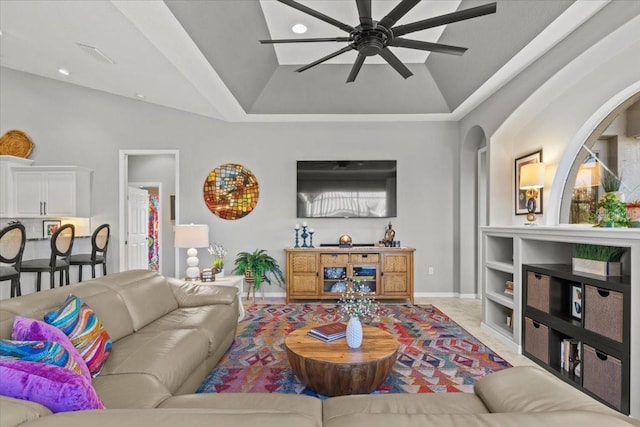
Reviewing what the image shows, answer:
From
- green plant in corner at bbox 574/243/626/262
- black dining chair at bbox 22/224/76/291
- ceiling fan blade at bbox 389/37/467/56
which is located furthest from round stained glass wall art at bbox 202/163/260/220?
green plant in corner at bbox 574/243/626/262

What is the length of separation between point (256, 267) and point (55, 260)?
2417mm

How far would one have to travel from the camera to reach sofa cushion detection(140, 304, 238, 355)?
2.47 metres

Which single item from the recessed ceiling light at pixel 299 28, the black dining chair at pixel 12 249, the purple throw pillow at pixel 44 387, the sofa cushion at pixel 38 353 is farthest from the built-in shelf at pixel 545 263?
the black dining chair at pixel 12 249

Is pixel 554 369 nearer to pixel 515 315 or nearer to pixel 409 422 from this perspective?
pixel 515 315

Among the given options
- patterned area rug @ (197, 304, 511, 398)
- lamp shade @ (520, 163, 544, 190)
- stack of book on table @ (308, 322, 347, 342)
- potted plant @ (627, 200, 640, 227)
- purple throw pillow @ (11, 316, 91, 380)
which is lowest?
patterned area rug @ (197, 304, 511, 398)

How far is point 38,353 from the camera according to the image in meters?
1.30

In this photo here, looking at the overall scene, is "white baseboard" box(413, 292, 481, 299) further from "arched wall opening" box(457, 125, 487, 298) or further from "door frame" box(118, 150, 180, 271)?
"door frame" box(118, 150, 180, 271)

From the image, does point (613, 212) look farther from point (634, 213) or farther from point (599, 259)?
point (599, 259)

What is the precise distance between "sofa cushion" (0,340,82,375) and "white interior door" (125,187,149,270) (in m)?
4.90

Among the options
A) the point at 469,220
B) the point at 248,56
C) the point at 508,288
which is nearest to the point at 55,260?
the point at 248,56

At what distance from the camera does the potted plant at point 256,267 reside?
4977mm

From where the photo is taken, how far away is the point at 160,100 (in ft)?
16.3

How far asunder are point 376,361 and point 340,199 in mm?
3335

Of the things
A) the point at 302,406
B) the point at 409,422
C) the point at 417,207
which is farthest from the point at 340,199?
the point at 409,422
